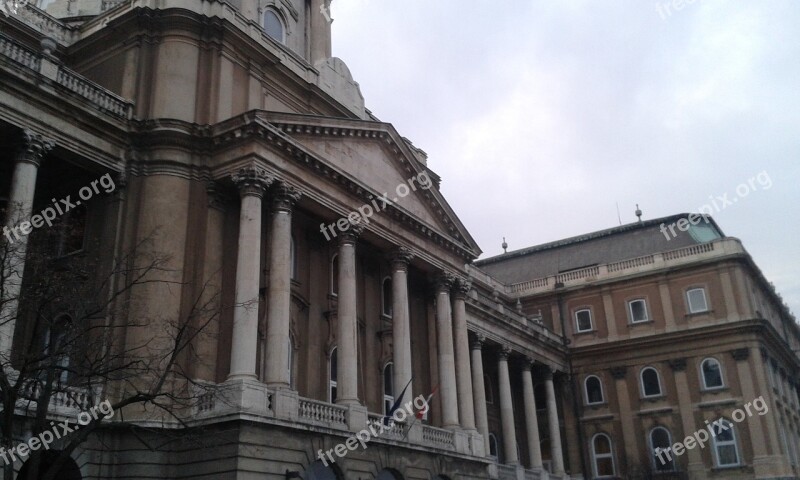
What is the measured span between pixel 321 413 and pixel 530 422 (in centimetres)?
2212

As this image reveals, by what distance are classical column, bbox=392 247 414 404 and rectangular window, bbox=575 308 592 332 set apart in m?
24.5

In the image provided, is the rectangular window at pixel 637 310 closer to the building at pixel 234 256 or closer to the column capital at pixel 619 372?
the column capital at pixel 619 372

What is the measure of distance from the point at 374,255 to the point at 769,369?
28.8 meters

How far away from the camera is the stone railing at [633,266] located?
4894 centimetres

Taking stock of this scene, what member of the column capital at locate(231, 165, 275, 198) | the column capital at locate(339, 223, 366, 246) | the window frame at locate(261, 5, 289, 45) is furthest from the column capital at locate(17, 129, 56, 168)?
the window frame at locate(261, 5, 289, 45)

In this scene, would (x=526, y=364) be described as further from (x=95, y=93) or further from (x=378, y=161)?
(x=95, y=93)

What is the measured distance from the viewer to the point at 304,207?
27.4m

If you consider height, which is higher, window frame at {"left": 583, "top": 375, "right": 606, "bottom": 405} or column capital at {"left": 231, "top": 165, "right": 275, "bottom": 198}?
column capital at {"left": 231, "top": 165, "right": 275, "bottom": 198}

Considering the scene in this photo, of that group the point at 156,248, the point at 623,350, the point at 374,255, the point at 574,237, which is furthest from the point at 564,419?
the point at 156,248

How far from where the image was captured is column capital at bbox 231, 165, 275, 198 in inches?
966

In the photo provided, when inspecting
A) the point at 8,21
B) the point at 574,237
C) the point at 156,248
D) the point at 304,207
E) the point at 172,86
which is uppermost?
the point at 574,237

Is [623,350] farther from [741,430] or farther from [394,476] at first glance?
[394,476]

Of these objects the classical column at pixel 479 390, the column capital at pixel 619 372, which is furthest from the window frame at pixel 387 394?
the column capital at pixel 619 372
